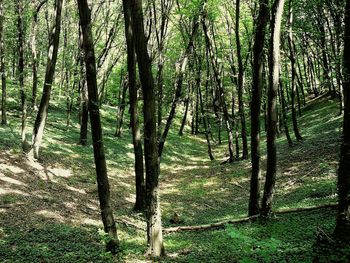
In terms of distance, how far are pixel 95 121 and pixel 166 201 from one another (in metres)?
9.20

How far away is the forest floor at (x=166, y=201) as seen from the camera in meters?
8.55

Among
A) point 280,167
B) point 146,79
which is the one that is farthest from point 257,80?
point 280,167

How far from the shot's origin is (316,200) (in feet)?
40.1

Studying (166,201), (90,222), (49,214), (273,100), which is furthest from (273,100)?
(49,214)

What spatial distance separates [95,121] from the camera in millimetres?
7812

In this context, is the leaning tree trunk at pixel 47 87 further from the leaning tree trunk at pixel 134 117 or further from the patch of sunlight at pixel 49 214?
the patch of sunlight at pixel 49 214

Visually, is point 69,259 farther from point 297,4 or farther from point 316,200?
point 297,4

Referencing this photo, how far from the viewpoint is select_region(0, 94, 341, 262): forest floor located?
855 centimetres

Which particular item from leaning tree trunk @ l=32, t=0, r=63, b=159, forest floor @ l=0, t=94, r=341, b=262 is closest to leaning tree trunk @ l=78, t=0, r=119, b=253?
forest floor @ l=0, t=94, r=341, b=262

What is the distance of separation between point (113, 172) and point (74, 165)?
2353 millimetres

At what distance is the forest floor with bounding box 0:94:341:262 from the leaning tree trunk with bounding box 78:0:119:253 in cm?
38

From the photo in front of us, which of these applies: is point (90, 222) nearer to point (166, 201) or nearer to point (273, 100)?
point (166, 201)

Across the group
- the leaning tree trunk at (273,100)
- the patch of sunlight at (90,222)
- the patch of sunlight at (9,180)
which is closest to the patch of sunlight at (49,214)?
the patch of sunlight at (90,222)

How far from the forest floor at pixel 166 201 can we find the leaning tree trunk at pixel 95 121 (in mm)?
375
